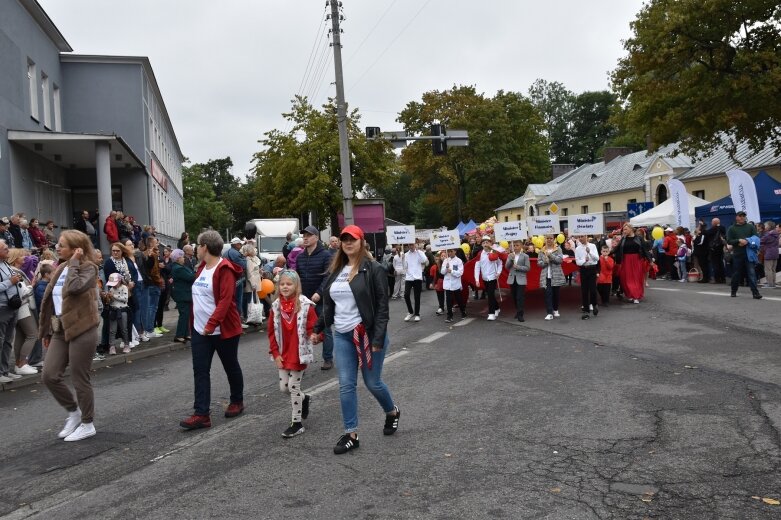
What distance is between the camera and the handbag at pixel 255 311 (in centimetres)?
1480

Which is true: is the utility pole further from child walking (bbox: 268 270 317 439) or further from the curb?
child walking (bbox: 268 270 317 439)

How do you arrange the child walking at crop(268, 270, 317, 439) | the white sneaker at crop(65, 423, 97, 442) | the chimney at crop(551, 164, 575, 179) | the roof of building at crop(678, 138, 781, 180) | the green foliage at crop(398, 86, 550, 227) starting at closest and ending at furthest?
the child walking at crop(268, 270, 317, 439), the white sneaker at crop(65, 423, 97, 442), the roof of building at crop(678, 138, 781, 180), the green foliage at crop(398, 86, 550, 227), the chimney at crop(551, 164, 575, 179)

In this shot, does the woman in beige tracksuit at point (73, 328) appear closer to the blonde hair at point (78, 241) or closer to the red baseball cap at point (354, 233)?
the blonde hair at point (78, 241)

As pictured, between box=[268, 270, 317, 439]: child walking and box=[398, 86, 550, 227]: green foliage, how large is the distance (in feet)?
169

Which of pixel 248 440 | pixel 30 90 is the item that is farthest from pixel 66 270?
pixel 30 90

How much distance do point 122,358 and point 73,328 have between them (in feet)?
17.1

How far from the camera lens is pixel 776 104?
2283 centimetres

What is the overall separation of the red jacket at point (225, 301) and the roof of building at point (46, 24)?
20.1 meters

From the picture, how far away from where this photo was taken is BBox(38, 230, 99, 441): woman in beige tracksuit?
6.30 metres

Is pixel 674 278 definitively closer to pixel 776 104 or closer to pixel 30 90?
pixel 776 104

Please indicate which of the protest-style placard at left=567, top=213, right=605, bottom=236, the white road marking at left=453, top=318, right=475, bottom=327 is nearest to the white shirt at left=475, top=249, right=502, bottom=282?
the white road marking at left=453, top=318, right=475, bottom=327

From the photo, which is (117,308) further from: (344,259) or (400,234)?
(400,234)

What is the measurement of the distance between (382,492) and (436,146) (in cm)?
1803

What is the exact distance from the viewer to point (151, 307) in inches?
530
